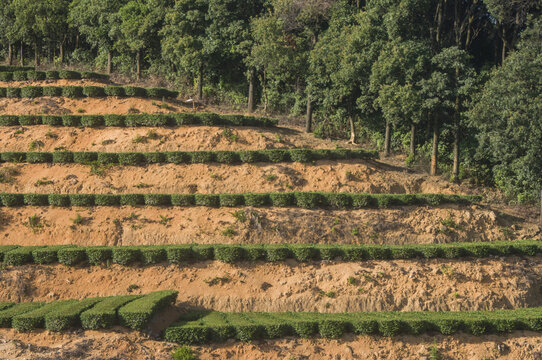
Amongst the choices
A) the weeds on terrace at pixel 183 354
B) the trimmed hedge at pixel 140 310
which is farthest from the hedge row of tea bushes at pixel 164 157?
the weeds on terrace at pixel 183 354

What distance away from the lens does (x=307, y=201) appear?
26297 mm

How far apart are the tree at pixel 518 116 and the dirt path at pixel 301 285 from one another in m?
7.56

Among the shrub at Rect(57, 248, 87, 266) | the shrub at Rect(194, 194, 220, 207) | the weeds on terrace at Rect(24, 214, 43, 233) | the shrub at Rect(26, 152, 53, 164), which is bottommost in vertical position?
the shrub at Rect(57, 248, 87, 266)

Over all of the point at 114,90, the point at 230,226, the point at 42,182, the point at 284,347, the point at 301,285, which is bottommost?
the point at 284,347

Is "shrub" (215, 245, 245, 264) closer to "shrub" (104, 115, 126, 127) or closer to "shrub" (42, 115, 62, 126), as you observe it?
"shrub" (104, 115, 126, 127)

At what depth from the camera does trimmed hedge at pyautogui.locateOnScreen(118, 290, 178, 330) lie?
18000 mm

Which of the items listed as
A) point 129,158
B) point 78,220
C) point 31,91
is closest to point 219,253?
point 78,220

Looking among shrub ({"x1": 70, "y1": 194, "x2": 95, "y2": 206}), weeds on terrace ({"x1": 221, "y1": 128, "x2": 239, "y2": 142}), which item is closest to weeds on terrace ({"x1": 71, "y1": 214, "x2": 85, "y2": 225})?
shrub ({"x1": 70, "y1": 194, "x2": 95, "y2": 206})

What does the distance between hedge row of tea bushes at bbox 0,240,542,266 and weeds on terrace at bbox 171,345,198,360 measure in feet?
19.1

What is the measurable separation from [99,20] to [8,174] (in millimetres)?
21520

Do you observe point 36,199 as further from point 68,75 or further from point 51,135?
point 68,75

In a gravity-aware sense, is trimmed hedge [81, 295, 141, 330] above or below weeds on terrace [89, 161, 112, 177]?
below

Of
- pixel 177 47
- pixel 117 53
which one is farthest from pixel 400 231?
pixel 117 53

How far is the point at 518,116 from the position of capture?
27609 millimetres
